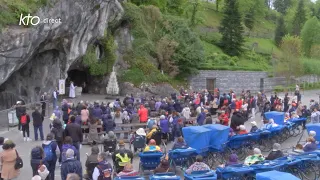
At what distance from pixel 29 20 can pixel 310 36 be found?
45.6 metres

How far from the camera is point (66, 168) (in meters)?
9.70

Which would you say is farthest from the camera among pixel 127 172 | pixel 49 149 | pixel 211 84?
pixel 211 84

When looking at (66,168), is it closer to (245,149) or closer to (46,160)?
(46,160)

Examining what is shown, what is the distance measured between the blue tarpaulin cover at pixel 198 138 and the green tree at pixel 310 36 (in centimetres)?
4744

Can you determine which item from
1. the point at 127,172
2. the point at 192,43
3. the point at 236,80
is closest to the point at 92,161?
the point at 127,172

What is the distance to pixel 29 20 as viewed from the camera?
21578mm

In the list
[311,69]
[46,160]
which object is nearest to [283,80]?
[311,69]

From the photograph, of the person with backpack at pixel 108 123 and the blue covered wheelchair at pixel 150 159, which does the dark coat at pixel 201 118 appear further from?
the blue covered wheelchair at pixel 150 159

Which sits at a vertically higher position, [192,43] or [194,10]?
[194,10]

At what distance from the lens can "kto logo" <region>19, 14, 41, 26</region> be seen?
21344mm

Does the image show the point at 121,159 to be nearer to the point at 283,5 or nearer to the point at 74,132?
the point at 74,132

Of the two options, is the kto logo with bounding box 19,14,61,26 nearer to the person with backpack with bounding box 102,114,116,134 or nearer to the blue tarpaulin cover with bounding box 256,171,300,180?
the person with backpack with bounding box 102,114,116,134

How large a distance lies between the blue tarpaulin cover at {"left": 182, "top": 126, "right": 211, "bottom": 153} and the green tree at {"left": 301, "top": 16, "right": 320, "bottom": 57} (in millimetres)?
47438

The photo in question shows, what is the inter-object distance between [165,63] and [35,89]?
1285 centimetres
